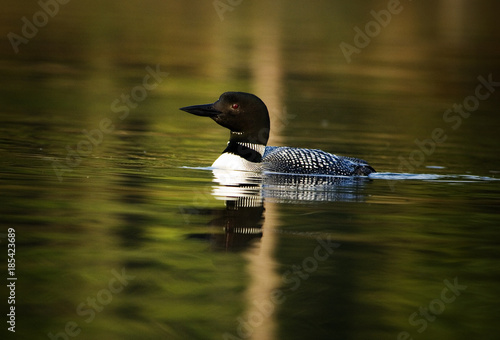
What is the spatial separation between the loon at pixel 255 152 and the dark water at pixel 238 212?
187mm

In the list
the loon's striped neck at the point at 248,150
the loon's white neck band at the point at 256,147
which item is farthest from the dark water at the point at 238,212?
the loon's white neck band at the point at 256,147

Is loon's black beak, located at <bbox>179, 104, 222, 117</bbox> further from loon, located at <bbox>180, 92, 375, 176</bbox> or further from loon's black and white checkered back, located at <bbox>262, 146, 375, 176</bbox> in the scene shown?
loon's black and white checkered back, located at <bbox>262, 146, 375, 176</bbox>

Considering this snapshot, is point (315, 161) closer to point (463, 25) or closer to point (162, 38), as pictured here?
point (162, 38)

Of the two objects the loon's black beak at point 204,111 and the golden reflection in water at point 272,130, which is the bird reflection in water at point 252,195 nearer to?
the golden reflection in water at point 272,130

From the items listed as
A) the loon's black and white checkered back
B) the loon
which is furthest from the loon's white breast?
the loon's black and white checkered back

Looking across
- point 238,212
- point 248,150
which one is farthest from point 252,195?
point 248,150

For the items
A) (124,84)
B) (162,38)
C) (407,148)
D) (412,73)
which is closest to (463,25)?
(162,38)

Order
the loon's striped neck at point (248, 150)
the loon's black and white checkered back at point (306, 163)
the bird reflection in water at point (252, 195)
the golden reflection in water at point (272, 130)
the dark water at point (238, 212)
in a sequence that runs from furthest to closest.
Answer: the loon's striped neck at point (248, 150), the loon's black and white checkered back at point (306, 163), the bird reflection in water at point (252, 195), the golden reflection in water at point (272, 130), the dark water at point (238, 212)

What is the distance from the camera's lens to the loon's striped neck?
35.5ft

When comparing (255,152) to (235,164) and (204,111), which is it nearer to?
(235,164)

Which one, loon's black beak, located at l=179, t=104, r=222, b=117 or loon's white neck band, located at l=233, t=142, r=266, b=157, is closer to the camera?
loon's black beak, located at l=179, t=104, r=222, b=117

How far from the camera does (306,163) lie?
10656mm

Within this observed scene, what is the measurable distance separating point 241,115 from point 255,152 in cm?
39

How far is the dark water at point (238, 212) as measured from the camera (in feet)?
17.9
